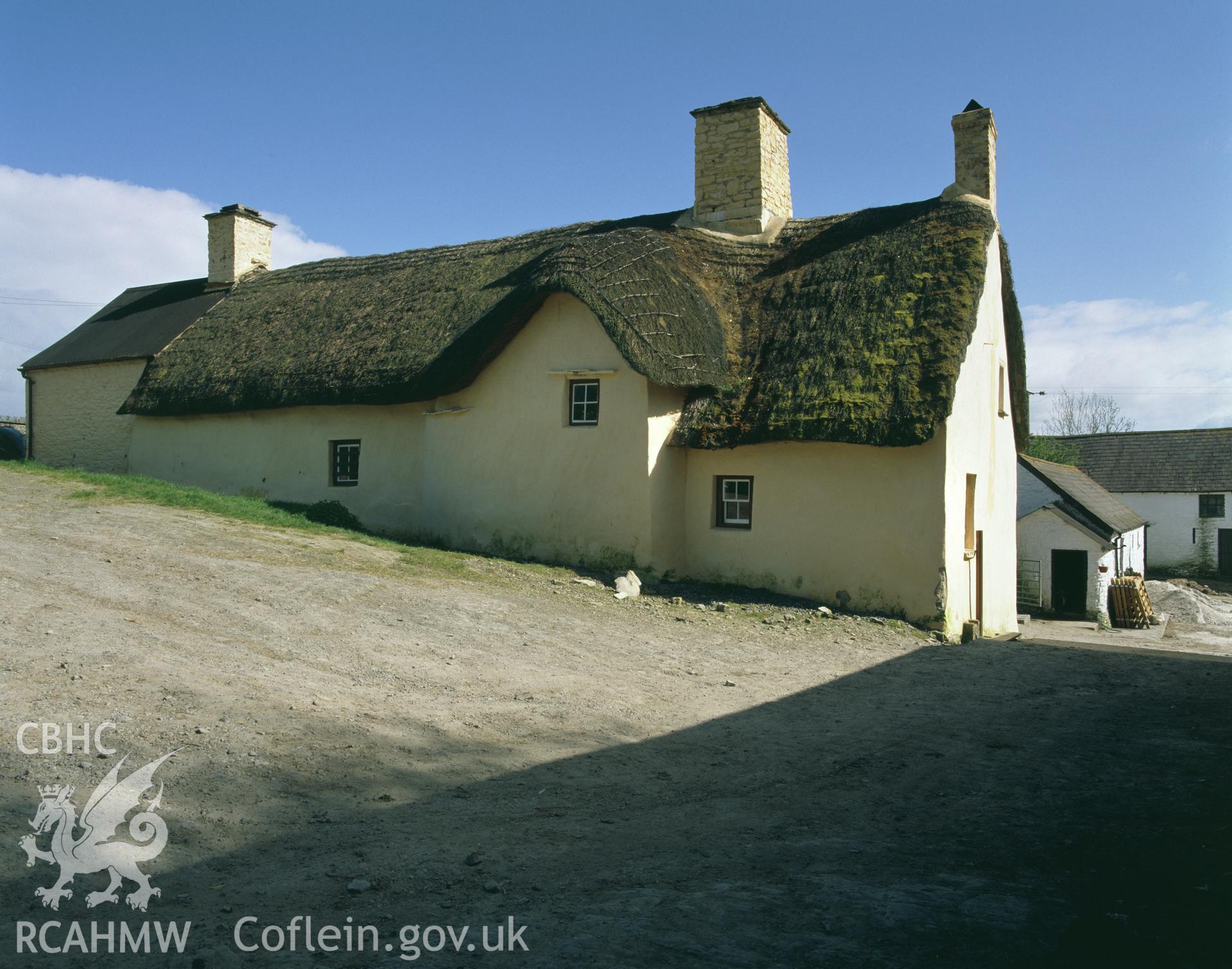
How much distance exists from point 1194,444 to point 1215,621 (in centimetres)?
1572

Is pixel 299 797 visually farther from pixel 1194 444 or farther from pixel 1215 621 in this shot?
pixel 1194 444

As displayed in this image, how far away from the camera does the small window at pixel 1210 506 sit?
37844 millimetres

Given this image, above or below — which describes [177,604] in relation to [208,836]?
above

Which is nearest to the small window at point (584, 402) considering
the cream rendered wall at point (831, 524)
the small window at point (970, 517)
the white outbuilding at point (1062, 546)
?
the cream rendered wall at point (831, 524)

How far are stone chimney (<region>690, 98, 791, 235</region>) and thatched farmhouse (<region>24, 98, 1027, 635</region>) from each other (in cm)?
5

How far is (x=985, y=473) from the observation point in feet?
51.9

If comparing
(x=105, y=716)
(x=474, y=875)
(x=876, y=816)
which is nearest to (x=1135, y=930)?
(x=876, y=816)

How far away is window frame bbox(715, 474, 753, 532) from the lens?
14.7 meters

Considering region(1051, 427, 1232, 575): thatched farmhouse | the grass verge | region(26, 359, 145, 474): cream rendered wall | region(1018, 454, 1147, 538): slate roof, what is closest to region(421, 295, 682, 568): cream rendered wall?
the grass verge

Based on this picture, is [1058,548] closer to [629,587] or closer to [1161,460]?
[1161,460]

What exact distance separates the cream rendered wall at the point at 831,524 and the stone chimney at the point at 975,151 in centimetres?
569

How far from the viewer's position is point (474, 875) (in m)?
4.38

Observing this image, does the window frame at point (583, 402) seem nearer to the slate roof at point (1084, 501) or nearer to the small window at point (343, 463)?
the small window at point (343, 463)

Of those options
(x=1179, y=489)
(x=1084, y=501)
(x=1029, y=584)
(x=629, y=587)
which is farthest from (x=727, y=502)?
(x=1179, y=489)
